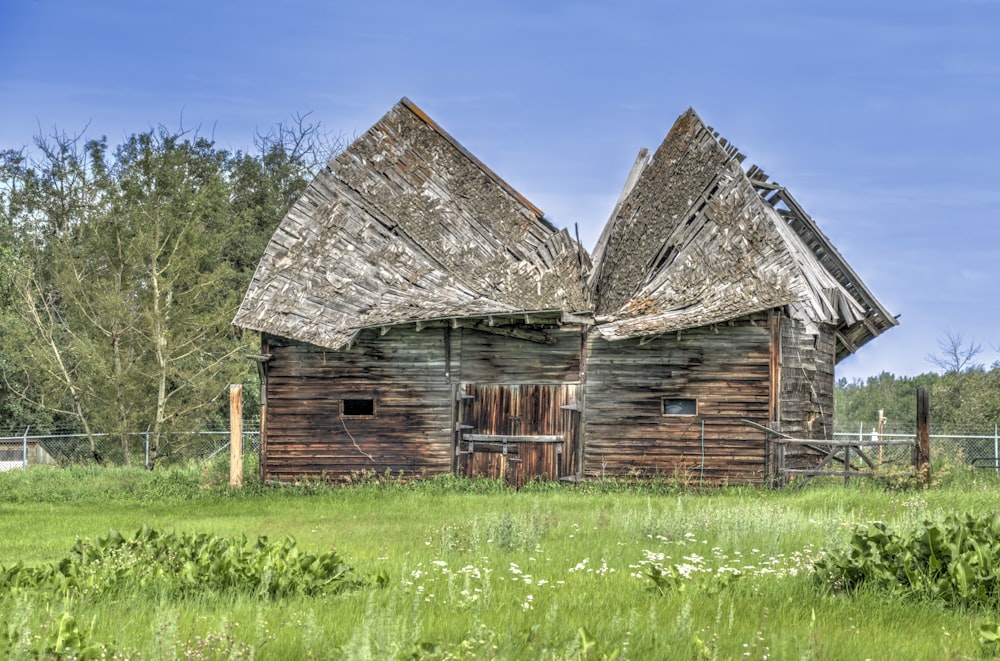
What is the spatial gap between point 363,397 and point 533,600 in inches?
639

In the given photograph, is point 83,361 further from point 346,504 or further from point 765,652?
point 765,652

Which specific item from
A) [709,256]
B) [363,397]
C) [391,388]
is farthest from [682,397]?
[363,397]

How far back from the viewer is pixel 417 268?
25.9 metres

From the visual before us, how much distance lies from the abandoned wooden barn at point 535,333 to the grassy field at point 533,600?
16.2 ft

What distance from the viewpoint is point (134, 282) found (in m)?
35.7

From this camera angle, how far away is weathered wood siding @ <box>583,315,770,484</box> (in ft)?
76.8

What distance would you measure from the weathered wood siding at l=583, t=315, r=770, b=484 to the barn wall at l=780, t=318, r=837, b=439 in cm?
93

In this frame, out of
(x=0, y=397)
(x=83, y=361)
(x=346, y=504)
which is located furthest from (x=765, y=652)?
(x=0, y=397)

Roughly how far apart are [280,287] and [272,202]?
74.8 feet

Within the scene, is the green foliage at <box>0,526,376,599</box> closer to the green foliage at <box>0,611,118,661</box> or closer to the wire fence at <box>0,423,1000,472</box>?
the green foliage at <box>0,611,118,661</box>

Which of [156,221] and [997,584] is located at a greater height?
[156,221]

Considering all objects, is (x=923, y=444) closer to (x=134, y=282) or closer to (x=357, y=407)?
(x=357, y=407)

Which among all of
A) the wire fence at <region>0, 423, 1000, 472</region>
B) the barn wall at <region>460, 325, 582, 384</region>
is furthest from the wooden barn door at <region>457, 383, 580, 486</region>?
the wire fence at <region>0, 423, 1000, 472</region>

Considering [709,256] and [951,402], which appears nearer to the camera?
[709,256]
